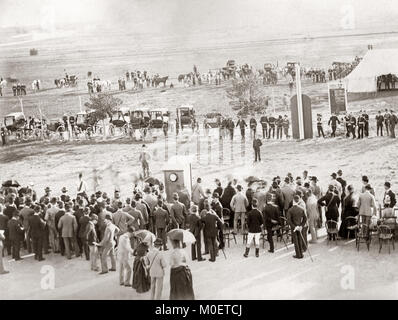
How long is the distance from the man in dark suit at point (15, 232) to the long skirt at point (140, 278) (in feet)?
8.64

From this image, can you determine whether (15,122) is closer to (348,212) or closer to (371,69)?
(348,212)

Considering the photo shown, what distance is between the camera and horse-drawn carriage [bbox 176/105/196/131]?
50.2ft

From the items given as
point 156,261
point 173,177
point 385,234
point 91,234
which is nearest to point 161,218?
point 91,234

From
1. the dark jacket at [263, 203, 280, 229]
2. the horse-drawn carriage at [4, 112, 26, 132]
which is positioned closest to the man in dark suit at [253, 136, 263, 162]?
the dark jacket at [263, 203, 280, 229]

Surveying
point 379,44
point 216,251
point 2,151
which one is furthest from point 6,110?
point 379,44

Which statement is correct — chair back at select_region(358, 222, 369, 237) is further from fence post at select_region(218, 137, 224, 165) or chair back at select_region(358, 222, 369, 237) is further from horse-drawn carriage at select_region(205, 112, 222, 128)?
horse-drawn carriage at select_region(205, 112, 222, 128)

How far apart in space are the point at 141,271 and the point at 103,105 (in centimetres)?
720

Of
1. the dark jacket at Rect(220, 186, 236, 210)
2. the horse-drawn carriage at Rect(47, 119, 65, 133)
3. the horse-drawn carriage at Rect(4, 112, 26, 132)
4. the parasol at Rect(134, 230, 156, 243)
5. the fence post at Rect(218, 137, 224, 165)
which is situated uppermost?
the horse-drawn carriage at Rect(4, 112, 26, 132)

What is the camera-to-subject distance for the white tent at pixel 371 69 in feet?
44.9

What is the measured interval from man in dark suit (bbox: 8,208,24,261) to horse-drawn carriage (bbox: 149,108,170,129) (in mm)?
5143

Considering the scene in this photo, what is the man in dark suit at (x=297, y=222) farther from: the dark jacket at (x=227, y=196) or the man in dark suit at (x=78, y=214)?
the man in dark suit at (x=78, y=214)

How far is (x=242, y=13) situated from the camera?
12.8 metres

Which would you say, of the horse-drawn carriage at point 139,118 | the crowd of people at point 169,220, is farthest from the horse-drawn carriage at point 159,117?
the crowd of people at point 169,220

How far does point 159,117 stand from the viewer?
15.4m
